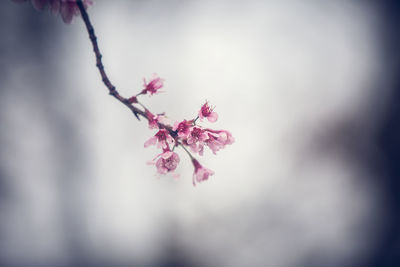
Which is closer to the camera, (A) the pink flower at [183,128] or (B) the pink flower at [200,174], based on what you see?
(A) the pink flower at [183,128]

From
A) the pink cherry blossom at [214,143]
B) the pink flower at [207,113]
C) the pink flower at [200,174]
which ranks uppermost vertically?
the pink flower at [207,113]

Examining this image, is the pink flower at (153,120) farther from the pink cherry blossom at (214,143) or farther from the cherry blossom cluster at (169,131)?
the pink cherry blossom at (214,143)

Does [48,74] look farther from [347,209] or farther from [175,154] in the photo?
[347,209]

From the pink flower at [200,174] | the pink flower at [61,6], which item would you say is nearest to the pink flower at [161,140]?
the pink flower at [200,174]

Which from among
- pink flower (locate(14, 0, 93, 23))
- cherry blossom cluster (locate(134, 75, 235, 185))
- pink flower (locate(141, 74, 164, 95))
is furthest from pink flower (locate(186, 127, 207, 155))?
pink flower (locate(14, 0, 93, 23))

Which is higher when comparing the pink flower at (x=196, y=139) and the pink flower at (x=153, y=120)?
the pink flower at (x=153, y=120)

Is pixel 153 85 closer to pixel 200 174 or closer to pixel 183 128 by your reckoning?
pixel 183 128

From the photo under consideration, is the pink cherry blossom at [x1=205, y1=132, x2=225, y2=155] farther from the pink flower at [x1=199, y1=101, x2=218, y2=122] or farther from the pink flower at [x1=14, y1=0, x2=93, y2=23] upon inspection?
the pink flower at [x1=14, y1=0, x2=93, y2=23]

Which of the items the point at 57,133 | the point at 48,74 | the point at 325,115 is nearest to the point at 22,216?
the point at 57,133

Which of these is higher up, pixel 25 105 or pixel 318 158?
pixel 25 105
